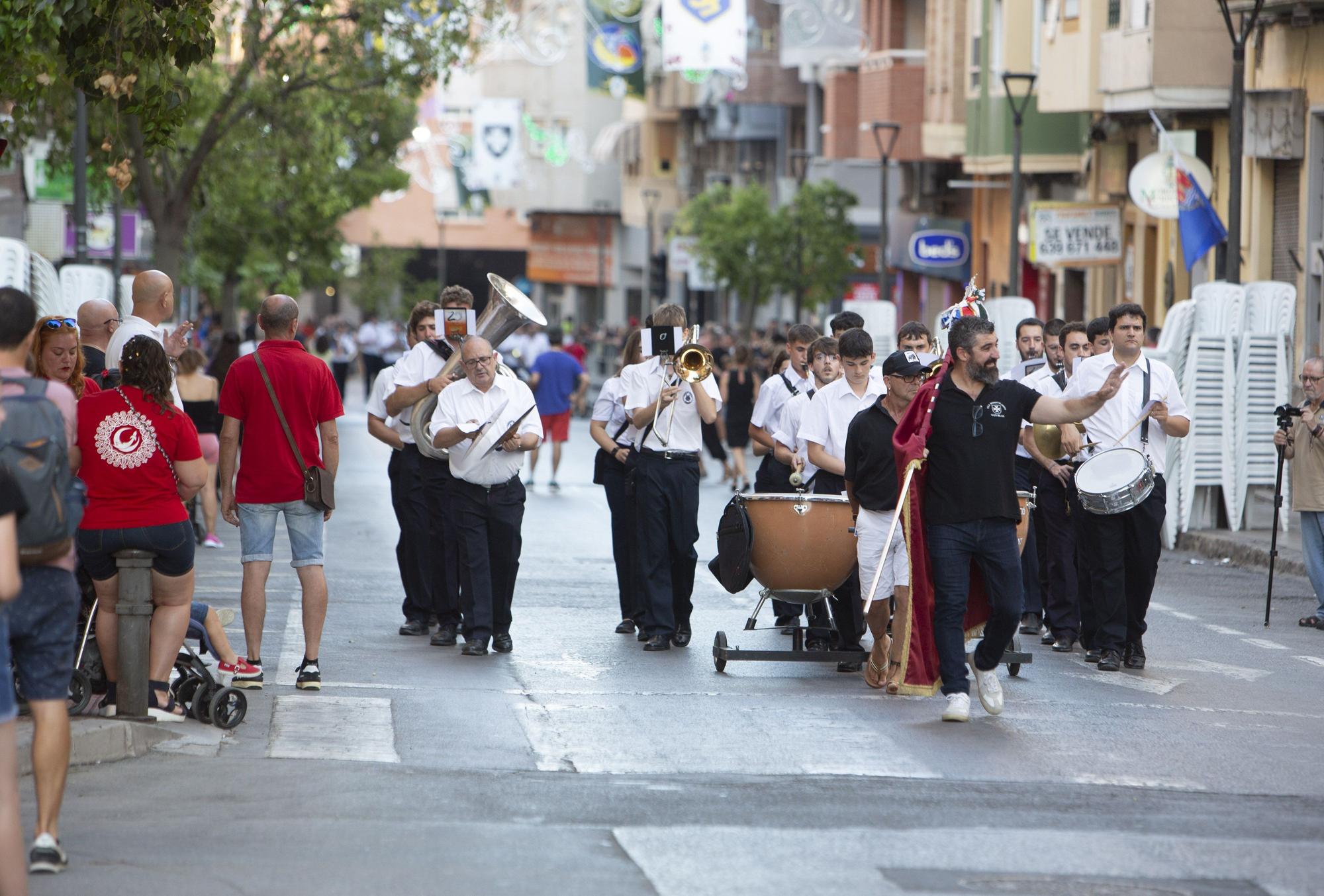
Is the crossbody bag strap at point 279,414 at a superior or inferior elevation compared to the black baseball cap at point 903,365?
inferior

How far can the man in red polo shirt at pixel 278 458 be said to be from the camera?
34.6ft

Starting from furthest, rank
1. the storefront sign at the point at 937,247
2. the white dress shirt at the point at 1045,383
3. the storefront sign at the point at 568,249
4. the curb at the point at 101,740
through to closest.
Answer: the storefront sign at the point at 568,249 → the storefront sign at the point at 937,247 → the white dress shirt at the point at 1045,383 → the curb at the point at 101,740

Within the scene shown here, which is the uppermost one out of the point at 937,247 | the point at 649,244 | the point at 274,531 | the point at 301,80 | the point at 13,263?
the point at 301,80

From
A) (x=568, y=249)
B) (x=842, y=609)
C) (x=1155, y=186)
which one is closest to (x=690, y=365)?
(x=842, y=609)

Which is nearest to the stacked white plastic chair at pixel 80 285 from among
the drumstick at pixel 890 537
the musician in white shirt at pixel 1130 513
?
the musician in white shirt at pixel 1130 513

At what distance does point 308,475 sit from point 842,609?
3.19m

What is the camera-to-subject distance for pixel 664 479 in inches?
494

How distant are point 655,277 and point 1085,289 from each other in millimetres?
37801

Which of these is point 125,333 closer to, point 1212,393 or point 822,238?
point 1212,393

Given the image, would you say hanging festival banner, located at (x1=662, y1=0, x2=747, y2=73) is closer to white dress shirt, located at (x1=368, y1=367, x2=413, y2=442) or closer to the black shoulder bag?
white dress shirt, located at (x1=368, y1=367, x2=413, y2=442)

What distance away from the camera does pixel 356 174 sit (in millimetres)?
44500

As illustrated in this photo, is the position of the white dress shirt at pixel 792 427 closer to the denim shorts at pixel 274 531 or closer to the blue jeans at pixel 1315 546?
the denim shorts at pixel 274 531

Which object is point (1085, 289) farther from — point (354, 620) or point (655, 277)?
point (655, 277)

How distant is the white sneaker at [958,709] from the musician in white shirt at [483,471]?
301cm
